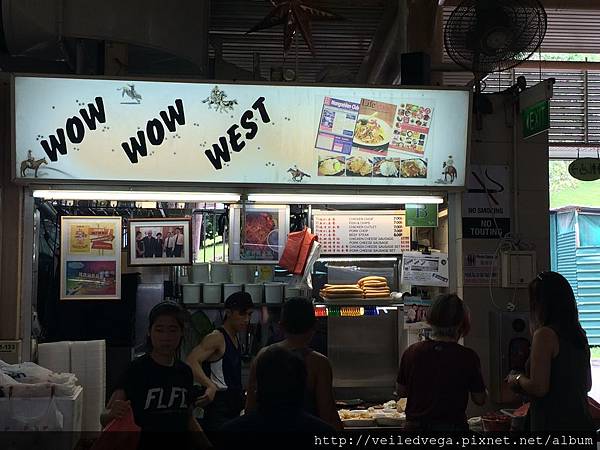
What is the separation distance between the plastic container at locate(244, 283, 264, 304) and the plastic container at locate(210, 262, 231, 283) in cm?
19

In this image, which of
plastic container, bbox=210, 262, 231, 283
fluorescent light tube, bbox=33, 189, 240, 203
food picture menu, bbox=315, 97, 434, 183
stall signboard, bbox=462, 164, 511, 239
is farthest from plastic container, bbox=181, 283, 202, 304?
stall signboard, bbox=462, 164, 511, 239

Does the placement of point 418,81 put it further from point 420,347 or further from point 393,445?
point 393,445

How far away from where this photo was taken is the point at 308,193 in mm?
5309

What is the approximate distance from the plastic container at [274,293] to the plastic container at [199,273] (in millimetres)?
541

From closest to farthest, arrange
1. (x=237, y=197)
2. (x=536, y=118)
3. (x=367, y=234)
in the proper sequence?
(x=536, y=118) < (x=237, y=197) < (x=367, y=234)

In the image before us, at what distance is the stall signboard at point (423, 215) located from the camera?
5.78 meters

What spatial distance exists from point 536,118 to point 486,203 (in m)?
0.77

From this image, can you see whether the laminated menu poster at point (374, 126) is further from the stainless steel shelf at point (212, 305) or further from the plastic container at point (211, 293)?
the plastic container at point (211, 293)

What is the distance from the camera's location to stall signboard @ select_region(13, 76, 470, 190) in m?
4.97

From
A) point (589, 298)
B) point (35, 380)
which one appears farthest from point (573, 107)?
point (35, 380)

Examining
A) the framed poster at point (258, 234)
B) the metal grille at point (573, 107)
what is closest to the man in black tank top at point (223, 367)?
the framed poster at point (258, 234)

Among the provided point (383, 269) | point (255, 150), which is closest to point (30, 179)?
point (255, 150)

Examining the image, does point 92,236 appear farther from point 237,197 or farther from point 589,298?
point 589,298

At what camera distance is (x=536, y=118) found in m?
5.25
